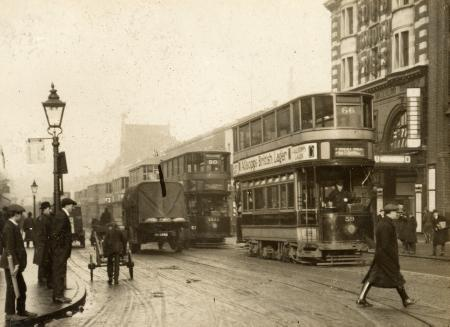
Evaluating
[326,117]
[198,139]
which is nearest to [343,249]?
[326,117]

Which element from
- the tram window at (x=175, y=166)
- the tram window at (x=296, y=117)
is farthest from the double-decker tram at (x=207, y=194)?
the tram window at (x=296, y=117)

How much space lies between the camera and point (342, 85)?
129 feet

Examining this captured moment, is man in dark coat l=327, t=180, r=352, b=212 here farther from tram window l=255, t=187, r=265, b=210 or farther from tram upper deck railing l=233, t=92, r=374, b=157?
tram window l=255, t=187, r=265, b=210

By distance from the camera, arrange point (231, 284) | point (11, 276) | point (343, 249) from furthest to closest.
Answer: point (343, 249)
point (231, 284)
point (11, 276)

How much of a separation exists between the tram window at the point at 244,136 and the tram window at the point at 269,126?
5.77 feet

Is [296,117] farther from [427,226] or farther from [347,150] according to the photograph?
[427,226]

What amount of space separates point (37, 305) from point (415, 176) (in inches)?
1006

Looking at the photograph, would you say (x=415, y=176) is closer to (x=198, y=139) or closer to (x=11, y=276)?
(x=11, y=276)

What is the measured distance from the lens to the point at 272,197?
21719mm

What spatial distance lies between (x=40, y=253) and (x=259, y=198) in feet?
31.8

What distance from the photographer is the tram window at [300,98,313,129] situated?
1955cm

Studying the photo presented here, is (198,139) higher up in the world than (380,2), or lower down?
lower down

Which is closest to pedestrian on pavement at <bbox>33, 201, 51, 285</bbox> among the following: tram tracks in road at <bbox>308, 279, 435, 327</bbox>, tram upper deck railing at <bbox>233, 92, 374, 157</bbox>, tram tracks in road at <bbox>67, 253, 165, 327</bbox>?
tram tracks in road at <bbox>67, 253, 165, 327</bbox>

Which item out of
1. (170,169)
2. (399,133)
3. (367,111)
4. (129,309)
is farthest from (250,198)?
(129,309)
